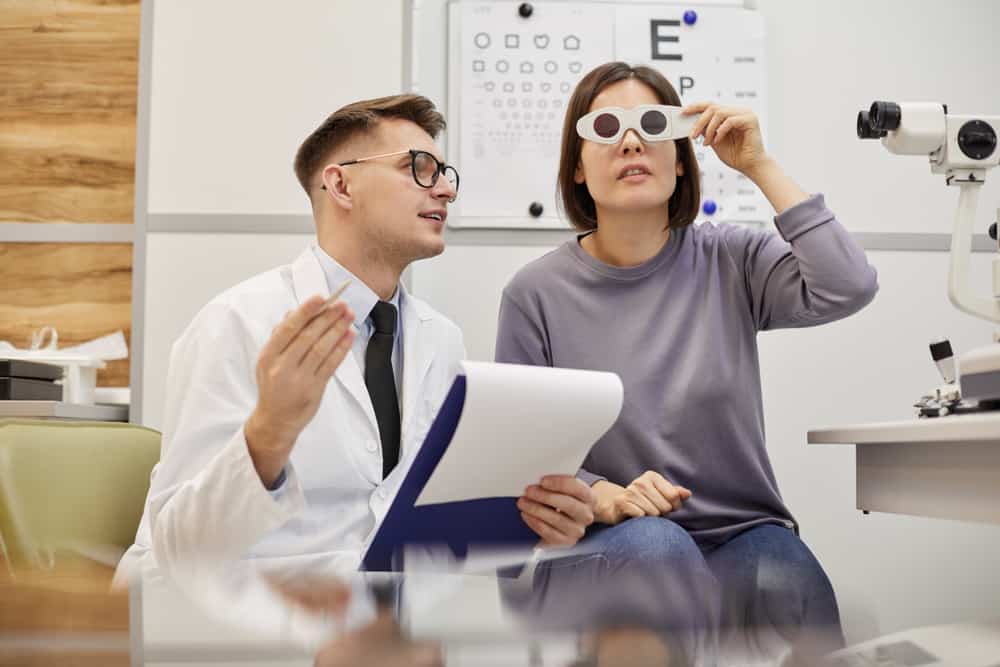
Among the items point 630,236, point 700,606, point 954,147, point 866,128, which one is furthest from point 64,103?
point 700,606

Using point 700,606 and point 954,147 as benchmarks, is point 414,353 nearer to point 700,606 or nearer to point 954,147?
point 954,147

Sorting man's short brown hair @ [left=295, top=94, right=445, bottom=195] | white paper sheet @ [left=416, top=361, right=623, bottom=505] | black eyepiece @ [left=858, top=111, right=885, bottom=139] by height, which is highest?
man's short brown hair @ [left=295, top=94, right=445, bottom=195]

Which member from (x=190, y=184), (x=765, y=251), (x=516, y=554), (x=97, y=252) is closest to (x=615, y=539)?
(x=516, y=554)

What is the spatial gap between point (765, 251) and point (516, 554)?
0.90 meters

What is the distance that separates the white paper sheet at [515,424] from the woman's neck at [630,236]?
0.77 meters

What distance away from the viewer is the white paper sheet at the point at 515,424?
2.90 ft

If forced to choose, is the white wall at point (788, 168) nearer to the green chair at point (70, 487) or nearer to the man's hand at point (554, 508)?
the green chair at point (70, 487)

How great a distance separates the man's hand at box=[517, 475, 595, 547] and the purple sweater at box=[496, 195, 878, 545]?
427mm

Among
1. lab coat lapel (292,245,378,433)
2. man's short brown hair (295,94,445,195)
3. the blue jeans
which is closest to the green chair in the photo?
lab coat lapel (292,245,378,433)

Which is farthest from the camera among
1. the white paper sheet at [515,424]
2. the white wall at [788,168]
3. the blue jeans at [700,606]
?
the white wall at [788,168]

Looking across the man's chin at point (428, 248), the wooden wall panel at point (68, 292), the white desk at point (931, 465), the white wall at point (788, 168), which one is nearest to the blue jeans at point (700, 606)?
the white desk at point (931, 465)

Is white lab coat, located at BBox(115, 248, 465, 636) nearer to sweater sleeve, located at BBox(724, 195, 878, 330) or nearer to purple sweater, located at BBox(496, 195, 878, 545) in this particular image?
purple sweater, located at BBox(496, 195, 878, 545)

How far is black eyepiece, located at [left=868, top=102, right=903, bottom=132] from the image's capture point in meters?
1.30

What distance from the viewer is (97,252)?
8.93ft
